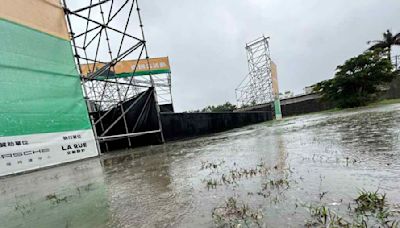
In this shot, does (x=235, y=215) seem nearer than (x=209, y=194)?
Yes

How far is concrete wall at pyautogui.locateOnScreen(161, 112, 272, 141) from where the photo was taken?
7014 mm

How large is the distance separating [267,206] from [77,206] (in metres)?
1.24

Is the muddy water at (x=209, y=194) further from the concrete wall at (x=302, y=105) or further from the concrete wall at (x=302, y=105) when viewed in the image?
the concrete wall at (x=302, y=105)

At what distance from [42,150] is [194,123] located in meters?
4.88

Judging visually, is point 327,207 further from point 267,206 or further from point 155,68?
point 155,68

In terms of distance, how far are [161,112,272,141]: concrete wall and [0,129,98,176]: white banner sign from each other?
254 cm

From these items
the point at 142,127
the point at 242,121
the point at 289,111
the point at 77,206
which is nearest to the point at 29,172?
the point at 77,206

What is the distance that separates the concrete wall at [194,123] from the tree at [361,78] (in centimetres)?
922

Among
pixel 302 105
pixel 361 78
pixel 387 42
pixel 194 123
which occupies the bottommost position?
pixel 302 105

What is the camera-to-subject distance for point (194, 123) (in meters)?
8.00

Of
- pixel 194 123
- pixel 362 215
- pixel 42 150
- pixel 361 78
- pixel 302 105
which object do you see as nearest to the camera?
pixel 362 215

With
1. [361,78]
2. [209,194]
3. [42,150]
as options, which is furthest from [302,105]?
[209,194]

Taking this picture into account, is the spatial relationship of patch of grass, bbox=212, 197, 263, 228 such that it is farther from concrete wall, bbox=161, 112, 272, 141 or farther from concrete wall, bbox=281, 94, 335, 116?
concrete wall, bbox=281, 94, 335, 116

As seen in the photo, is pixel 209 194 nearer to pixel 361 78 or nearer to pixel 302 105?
pixel 361 78
